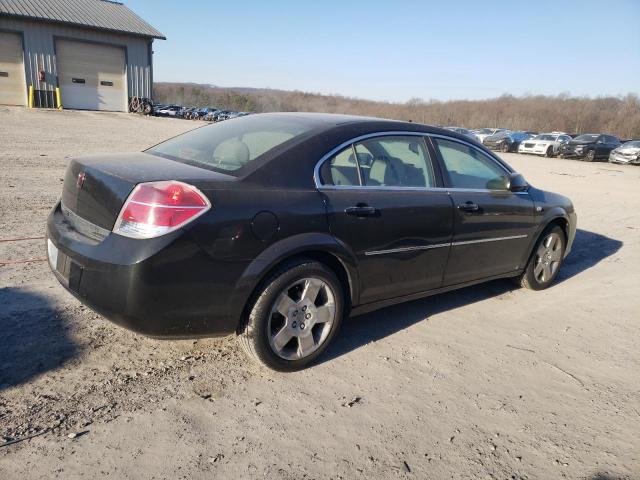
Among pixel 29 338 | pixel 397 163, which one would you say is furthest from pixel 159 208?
pixel 397 163

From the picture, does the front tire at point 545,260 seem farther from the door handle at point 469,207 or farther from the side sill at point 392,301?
the door handle at point 469,207

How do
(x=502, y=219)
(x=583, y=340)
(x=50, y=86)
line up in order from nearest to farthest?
(x=583, y=340), (x=502, y=219), (x=50, y=86)

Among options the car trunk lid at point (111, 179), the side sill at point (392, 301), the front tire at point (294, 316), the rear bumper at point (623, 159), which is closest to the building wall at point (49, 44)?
the rear bumper at point (623, 159)

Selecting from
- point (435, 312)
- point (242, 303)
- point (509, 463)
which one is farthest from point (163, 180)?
point (435, 312)

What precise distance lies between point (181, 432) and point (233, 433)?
0.86 feet

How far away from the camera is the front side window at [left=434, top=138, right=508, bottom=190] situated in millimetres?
4055

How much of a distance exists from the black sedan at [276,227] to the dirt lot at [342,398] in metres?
0.36

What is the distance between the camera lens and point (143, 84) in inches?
1293

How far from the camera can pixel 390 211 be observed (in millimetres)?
3447

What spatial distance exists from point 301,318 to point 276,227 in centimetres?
65

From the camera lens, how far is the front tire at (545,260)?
5000mm

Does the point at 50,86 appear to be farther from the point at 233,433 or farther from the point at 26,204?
the point at 233,433

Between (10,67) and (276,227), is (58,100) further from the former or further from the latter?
(276,227)

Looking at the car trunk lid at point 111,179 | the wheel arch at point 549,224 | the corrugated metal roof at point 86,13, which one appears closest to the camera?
the car trunk lid at point 111,179
